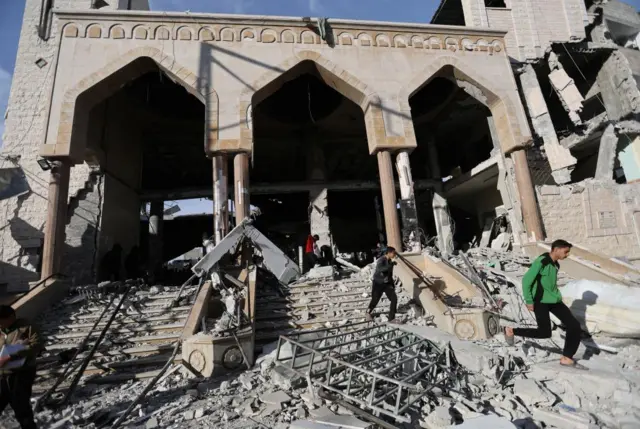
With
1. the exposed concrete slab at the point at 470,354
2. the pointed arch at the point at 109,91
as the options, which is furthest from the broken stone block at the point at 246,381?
the pointed arch at the point at 109,91

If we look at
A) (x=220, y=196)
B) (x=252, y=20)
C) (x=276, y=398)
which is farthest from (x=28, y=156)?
(x=276, y=398)

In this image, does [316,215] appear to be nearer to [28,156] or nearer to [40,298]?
[40,298]

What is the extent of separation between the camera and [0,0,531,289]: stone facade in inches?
345

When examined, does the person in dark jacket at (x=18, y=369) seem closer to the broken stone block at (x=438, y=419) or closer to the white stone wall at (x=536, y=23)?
the broken stone block at (x=438, y=419)

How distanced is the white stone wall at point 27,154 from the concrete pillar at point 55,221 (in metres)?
2.61

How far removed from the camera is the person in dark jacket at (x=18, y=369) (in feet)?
9.59

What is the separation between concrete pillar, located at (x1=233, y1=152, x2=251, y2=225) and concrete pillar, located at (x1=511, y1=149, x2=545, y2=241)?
8.17 meters

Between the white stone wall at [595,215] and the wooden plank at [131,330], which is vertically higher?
the white stone wall at [595,215]

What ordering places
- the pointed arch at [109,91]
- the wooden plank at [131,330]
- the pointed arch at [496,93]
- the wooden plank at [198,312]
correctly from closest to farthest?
1. the wooden plank at [198,312]
2. the wooden plank at [131,330]
3. the pointed arch at [109,91]
4. the pointed arch at [496,93]

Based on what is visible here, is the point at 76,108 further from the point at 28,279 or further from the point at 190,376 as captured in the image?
the point at 190,376

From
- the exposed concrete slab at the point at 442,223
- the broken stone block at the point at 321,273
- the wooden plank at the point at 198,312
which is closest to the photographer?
the wooden plank at the point at 198,312

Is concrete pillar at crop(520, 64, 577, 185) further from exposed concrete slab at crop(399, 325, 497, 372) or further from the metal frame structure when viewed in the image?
the metal frame structure

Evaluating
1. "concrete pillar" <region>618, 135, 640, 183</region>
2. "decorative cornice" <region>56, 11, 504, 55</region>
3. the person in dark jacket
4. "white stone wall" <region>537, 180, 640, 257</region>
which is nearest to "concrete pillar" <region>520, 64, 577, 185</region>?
"white stone wall" <region>537, 180, 640, 257</region>

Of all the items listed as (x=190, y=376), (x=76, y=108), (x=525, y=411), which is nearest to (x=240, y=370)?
(x=190, y=376)
